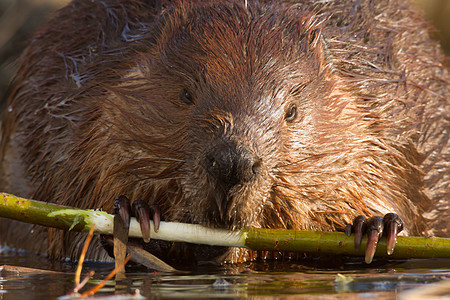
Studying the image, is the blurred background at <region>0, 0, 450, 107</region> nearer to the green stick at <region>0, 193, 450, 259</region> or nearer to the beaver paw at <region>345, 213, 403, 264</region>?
the green stick at <region>0, 193, 450, 259</region>

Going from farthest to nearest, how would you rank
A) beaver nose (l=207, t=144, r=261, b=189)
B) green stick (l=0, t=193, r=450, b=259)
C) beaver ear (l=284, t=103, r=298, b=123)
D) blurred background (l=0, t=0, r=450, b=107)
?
blurred background (l=0, t=0, r=450, b=107) → beaver ear (l=284, t=103, r=298, b=123) → green stick (l=0, t=193, r=450, b=259) → beaver nose (l=207, t=144, r=261, b=189)

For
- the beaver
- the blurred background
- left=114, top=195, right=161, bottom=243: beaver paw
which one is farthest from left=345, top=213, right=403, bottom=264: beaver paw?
the blurred background

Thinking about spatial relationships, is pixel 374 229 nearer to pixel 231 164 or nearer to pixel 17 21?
pixel 231 164

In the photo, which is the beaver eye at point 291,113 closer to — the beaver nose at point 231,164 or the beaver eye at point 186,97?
the beaver eye at point 186,97

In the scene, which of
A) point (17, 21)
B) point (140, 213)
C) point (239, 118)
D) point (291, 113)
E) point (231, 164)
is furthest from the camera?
point (17, 21)

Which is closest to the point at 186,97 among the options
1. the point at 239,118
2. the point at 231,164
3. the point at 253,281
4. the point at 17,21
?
the point at 239,118

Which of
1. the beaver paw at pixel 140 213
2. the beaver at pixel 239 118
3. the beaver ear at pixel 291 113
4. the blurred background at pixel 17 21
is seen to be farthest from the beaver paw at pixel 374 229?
the blurred background at pixel 17 21

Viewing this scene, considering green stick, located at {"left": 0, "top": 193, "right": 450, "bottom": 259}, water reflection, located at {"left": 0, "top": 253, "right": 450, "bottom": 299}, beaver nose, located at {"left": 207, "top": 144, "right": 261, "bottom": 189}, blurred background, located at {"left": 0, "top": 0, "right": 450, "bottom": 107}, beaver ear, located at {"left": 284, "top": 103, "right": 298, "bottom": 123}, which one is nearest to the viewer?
water reflection, located at {"left": 0, "top": 253, "right": 450, "bottom": 299}
